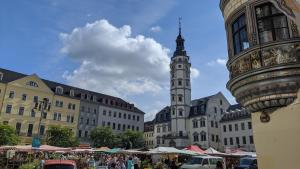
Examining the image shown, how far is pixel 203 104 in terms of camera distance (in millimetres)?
84875

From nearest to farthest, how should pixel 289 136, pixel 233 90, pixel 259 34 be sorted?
1. pixel 289 136
2. pixel 259 34
3. pixel 233 90

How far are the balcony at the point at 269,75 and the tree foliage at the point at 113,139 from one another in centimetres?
5810

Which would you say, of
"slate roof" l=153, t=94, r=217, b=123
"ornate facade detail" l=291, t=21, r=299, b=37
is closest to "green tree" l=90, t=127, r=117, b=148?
"slate roof" l=153, t=94, r=217, b=123

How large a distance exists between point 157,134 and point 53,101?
4053 cm

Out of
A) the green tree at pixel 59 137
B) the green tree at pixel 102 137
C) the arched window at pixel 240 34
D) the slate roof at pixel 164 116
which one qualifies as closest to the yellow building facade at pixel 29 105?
the green tree at pixel 59 137

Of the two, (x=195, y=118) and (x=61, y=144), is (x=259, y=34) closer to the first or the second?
(x=61, y=144)

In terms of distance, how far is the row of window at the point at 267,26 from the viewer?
405 inches

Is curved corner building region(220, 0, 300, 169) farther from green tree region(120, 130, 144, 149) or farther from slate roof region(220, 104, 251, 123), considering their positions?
slate roof region(220, 104, 251, 123)

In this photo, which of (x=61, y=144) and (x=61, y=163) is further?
(x=61, y=144)

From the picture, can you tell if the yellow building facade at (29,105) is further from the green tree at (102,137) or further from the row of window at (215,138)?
the row of window at (215,138)

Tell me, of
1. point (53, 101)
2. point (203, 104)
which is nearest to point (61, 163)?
point (53, 101)

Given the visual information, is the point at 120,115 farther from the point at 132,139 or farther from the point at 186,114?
the point at 186,114

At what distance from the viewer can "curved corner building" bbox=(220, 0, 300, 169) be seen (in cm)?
967

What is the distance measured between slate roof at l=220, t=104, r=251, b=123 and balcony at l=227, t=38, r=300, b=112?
65.7 meters
